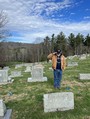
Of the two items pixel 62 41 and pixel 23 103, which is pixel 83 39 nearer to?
pixel 62 41

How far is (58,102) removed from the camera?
6949 mm

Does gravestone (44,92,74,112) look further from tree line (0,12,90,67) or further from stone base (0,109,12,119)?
tree line (0,12,90,67)

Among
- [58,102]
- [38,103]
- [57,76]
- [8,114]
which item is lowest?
[8,114]

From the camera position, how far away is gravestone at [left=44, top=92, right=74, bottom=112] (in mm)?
6895

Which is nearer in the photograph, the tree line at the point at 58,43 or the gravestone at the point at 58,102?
the gravestone at the point at 58,102

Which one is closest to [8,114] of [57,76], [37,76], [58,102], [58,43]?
[58,102]

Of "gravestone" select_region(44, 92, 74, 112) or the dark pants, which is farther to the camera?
the dark pants

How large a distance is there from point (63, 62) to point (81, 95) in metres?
1.88

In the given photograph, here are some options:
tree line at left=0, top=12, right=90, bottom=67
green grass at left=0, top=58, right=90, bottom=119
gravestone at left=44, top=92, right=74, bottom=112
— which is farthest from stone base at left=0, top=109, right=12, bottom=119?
tree line at left=0, top=12, right=90, bottom=67

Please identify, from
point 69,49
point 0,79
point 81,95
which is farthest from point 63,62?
point 69,49

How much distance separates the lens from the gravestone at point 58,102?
271 inches

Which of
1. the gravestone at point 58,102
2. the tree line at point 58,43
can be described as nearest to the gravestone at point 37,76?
the gravestone at point 58,102

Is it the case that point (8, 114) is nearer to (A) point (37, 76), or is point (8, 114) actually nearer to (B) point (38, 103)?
(B) point (38, 103)

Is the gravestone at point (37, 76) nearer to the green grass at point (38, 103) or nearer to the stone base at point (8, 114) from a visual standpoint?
the green grass at point (38, 103)
